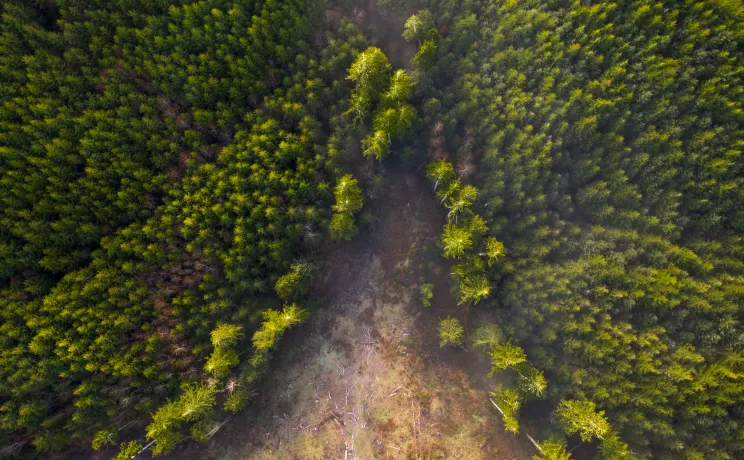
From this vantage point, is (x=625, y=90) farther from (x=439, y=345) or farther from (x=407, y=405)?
(x=407, y=405)

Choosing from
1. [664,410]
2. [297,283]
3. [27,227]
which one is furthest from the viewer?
[297,283]

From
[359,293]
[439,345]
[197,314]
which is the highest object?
[197,314]

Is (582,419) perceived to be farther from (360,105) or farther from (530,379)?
(360,105)

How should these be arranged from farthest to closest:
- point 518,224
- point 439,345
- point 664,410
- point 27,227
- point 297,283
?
1. point 439,345
2. point 518,224
3. point 297,283
4. point 664,410
5. point 27,227

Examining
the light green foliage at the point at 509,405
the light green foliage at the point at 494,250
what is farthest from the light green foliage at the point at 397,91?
the light green foliage at the point at 509,405

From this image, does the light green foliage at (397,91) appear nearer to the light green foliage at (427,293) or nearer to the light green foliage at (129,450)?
the light green foliage at (427,293)

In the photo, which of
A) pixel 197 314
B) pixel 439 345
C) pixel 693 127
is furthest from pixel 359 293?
pixel 693 127

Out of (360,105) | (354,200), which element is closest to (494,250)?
(354,200)
